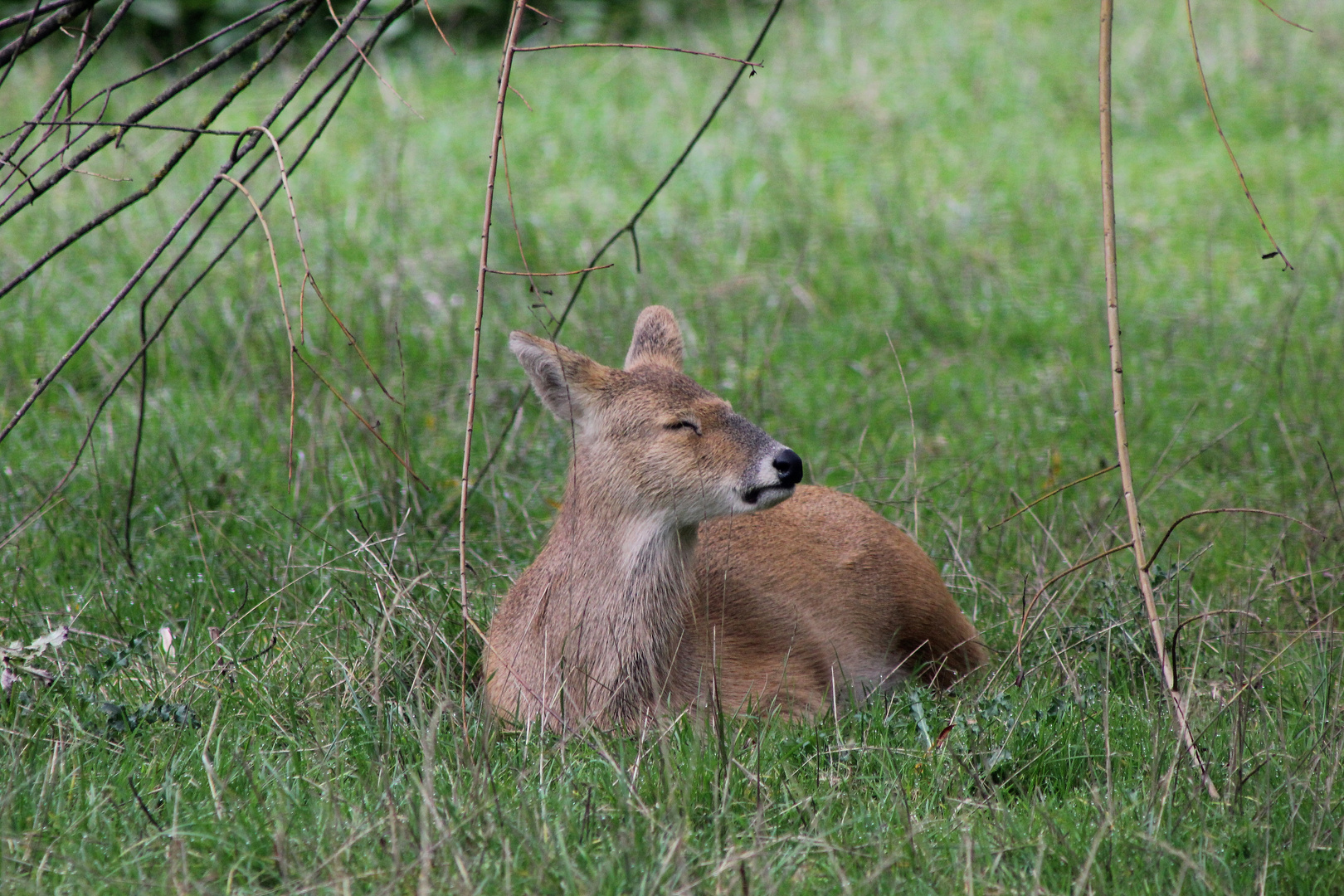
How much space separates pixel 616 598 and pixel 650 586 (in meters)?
0.09

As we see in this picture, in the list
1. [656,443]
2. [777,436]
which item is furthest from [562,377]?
[777,436]

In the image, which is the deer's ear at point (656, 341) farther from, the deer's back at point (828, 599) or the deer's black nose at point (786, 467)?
the deer's black nose at point (786, 467)

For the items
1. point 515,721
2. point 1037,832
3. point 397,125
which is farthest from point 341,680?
point 397,125

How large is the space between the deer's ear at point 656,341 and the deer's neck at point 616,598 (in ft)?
1.79

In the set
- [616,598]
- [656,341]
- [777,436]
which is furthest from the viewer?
[777,436]

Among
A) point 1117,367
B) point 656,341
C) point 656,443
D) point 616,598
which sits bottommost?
point 616,598

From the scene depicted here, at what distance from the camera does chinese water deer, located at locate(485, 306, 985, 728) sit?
3.71 meters

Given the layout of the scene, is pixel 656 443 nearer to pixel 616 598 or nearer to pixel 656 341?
pixel 616 598

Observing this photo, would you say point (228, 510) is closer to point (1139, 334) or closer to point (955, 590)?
point (955, 590)

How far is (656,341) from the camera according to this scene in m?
4.33

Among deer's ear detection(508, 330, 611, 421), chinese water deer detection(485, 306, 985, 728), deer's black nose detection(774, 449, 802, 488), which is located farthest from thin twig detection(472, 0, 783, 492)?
deer's black nose detection(774, 449, 802, 488)

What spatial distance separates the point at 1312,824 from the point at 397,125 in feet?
24.5

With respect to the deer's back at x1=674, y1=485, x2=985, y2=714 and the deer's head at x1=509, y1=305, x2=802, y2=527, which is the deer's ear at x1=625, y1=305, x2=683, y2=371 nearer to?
the deer's head at x1=509, y1=305, x2=802, y2=527

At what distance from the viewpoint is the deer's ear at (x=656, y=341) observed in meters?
4.30
